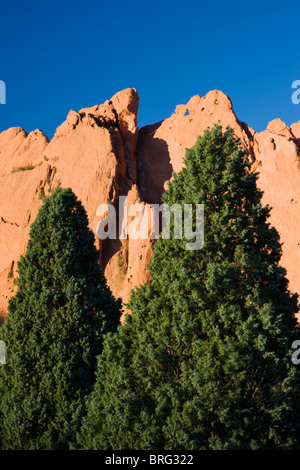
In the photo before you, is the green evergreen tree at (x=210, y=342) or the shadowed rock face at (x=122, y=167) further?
the shadowed rock face at (x=122, y=167)

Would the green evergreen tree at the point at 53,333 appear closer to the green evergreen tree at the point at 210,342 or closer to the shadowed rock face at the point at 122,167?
the green evergreen tree at the point at 210,342

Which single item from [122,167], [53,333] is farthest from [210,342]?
[122,167]

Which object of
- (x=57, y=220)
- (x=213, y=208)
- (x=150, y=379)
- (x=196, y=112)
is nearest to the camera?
(x=150, y=379)

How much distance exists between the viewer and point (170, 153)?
36812 millimetres

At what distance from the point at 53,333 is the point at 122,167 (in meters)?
25.3

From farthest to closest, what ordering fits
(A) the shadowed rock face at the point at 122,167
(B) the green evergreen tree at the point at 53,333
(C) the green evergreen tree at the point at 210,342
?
(A) the shadowed rock face at the point at 122,167 → (B) the green evergreen tree at the point at 53,333 → (C) the green evergreen tree at the point at 210,342

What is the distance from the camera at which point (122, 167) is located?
3319 centimetres

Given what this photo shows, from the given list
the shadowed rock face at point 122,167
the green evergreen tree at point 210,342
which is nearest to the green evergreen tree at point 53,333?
the green evergreen tree at point 210,342

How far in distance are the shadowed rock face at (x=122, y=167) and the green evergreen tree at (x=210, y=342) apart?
20.6 m

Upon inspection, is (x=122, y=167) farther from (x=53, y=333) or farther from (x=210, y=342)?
(x=210, y=342)

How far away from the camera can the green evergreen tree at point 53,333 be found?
876 centimetres
